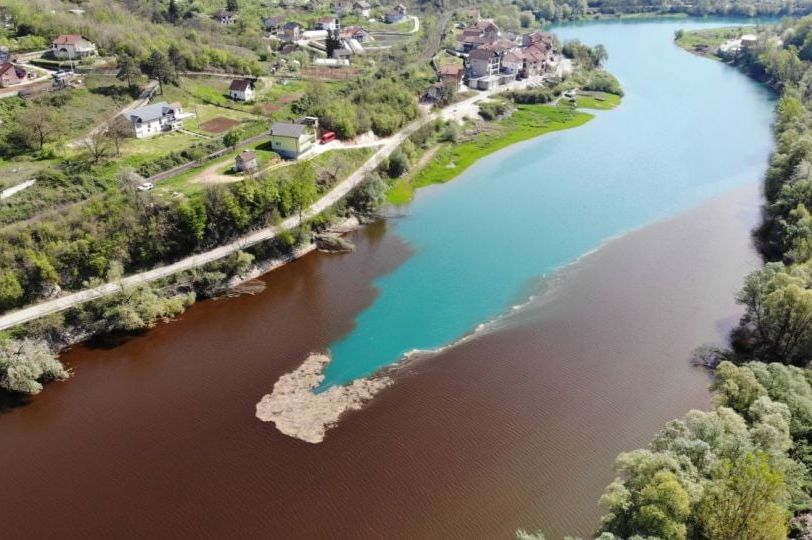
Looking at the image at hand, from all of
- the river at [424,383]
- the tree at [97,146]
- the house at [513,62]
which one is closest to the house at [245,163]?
the tree at [97,146]

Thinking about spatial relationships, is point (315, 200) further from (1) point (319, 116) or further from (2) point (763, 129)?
(2) point (763, 129)

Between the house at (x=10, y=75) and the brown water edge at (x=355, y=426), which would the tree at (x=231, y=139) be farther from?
the house at (x=10, y=75)

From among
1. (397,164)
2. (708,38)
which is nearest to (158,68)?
(397,164)

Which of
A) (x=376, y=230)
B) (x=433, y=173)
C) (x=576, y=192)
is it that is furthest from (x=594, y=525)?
(x=433, y=173)

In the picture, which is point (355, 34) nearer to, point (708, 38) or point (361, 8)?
point (361, 8)

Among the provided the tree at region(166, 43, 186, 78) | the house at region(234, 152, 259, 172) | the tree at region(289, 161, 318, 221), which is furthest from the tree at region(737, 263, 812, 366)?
the tree at region(166, 43, 186, 78)

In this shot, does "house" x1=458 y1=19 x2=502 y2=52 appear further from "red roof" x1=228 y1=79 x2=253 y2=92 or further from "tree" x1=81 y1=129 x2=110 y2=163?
"tree" x1=81 y1=129 x2=110 y2=163
